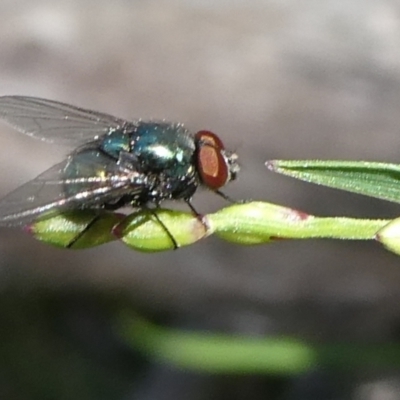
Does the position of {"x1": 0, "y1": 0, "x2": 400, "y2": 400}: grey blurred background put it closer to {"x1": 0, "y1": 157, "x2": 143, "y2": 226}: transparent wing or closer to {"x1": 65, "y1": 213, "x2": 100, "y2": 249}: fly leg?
{"x1": 0, "y1": 157, "x2": 143, "y2": 226}: transparent wing

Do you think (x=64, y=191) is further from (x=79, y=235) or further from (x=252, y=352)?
(x=252, y=352)

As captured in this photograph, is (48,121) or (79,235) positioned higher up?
(48,121)

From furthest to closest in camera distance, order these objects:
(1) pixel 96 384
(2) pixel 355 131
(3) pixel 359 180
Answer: (2) pixel 355 131
(1) pixel 96 384
(3) pixel 359 180

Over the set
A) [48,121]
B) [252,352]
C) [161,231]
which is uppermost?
[48,121]

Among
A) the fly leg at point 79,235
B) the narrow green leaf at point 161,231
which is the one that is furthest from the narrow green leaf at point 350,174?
the fly leg at point 79,235

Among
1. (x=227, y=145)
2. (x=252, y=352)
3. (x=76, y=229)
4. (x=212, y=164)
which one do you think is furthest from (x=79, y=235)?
(x=227, y=145)

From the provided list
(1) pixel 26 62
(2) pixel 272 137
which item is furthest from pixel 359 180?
(1) pixel 26 62

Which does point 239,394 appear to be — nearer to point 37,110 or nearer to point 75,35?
point 37,110
